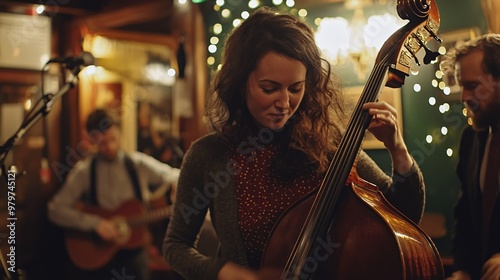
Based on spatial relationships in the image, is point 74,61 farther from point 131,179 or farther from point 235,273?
point 131,179

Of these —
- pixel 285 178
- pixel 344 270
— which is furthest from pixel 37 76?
pixel 344 270

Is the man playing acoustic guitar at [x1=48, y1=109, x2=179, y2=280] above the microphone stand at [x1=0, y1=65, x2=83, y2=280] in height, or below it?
below

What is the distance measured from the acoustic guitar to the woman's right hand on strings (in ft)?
8.50

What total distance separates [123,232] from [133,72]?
52.4 inches

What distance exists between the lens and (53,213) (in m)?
3.92

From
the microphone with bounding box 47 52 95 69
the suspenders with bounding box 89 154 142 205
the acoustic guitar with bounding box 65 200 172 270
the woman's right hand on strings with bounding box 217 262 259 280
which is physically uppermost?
the microphone with bounding box 47 52 95 69

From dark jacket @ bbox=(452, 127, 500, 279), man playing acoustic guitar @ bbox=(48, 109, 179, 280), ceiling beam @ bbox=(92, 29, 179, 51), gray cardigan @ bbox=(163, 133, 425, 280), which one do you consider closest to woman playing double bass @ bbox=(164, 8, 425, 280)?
gray cardigan @ bbox=(163, 133, 425, 280)

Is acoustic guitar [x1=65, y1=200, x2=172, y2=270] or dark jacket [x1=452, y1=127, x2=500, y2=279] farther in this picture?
acoustic guitar [x1=65, y1=200, x2=172, y2=270]

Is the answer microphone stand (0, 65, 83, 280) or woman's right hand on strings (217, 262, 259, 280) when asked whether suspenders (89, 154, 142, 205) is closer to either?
microphone stand (0, 65, 83, 280)

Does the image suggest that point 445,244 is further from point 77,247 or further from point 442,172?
point 77,247

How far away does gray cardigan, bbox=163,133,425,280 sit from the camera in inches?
50.7

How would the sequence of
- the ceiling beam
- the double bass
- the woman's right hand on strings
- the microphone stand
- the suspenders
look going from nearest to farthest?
the double bass < the woman's right hand on strings < the microphone stand < the suspenders < the ceiling beam

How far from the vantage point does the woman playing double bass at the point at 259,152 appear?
1.28 m

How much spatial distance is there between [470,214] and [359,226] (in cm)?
84
